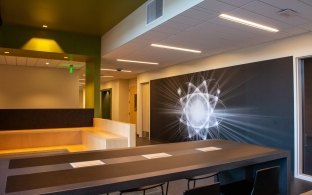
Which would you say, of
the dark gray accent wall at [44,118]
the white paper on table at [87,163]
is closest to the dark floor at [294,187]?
the white paper on table at [87,163]

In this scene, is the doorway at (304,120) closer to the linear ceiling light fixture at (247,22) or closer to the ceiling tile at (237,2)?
the linear ceiling light fixture at (247,22)

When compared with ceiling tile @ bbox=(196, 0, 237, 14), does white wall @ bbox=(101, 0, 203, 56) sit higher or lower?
higher

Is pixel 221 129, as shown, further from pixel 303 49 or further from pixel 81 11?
pixel 81 11

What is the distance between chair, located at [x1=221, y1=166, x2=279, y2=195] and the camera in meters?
1.91

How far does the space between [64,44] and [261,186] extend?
5.19 meters

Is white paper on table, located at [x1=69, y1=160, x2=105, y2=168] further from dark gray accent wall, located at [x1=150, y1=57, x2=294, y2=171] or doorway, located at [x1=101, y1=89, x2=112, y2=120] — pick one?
doorway, located at [x1=101, y1=89, x2=112, y2=120]

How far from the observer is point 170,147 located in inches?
98.0

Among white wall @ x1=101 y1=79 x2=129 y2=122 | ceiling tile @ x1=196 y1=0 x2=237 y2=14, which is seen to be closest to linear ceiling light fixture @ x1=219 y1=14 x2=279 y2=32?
ceiling tile @ x1=196 y1=0 x2=237 y2=14

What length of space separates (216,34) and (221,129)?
7.82ft

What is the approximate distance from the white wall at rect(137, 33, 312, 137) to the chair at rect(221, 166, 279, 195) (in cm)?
273

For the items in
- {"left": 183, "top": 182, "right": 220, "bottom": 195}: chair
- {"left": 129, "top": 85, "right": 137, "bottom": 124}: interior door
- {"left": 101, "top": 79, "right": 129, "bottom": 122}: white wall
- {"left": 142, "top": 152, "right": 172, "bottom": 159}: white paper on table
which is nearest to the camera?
{"left": 183, "top": 182, "right": 220, "bottom": 195}: chair

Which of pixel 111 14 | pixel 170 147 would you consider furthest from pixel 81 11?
pixel 170 147

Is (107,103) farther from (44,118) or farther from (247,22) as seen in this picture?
(247,22)

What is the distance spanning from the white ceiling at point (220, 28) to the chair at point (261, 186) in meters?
1.85
